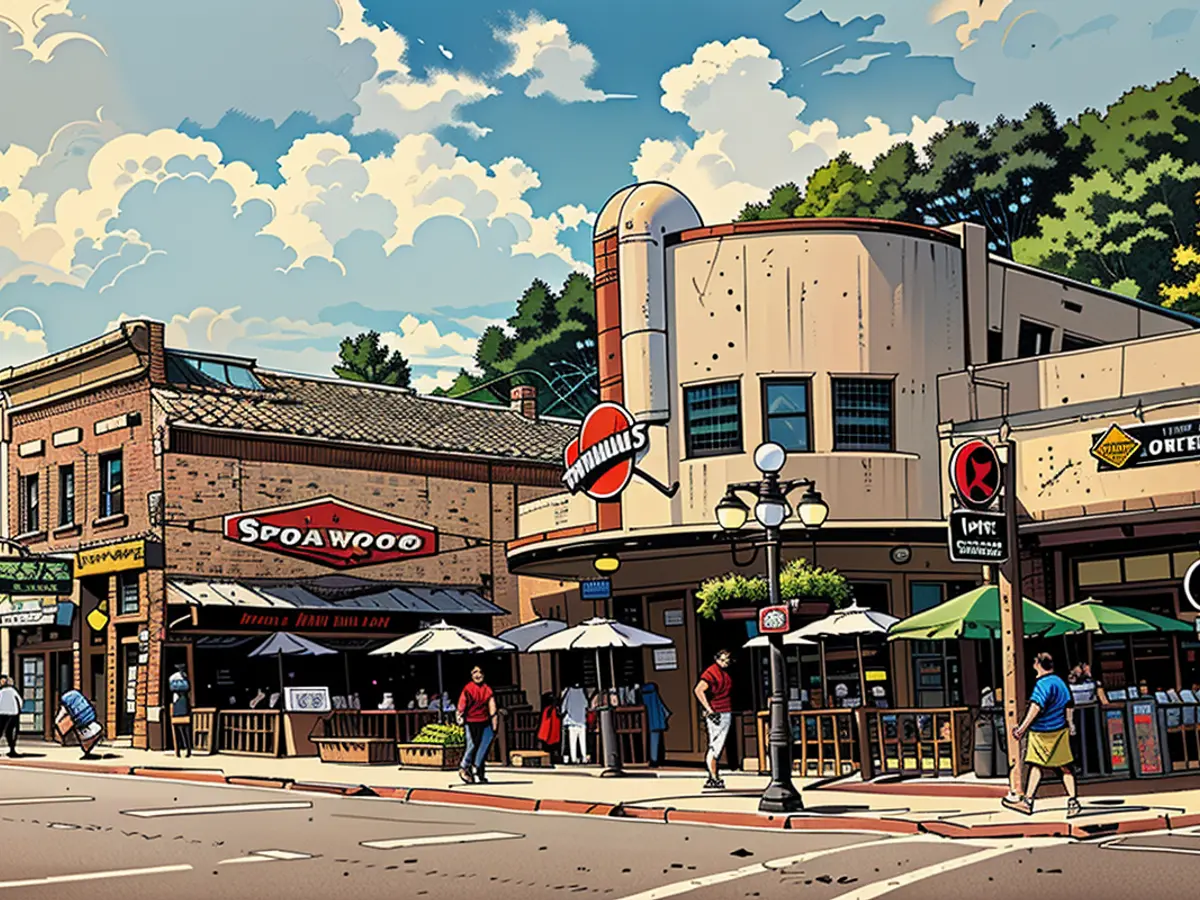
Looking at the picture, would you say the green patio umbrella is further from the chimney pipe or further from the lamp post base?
the chimney pipe

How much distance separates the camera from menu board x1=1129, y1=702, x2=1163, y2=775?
772 inches

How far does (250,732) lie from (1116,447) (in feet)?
56.0

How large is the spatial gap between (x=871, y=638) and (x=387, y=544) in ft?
47.2

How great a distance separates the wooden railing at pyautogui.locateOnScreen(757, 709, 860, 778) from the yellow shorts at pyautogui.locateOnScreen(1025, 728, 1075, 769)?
5.63m

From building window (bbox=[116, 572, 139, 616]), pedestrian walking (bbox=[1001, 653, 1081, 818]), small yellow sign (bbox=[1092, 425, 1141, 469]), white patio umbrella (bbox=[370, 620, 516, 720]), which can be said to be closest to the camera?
pedestrian walking (bbox=[1001, 653, 1081, 818])

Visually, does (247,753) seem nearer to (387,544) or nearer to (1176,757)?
(387,544)

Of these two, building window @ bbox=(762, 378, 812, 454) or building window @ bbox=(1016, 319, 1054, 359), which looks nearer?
building window @ bbox=(762, 378, 812, 454)

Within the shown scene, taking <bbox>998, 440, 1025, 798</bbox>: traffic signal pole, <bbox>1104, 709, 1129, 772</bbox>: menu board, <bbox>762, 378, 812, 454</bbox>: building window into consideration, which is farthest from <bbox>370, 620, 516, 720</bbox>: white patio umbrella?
<bbox>1104, 709, 1129, 772</bbox>: menu board

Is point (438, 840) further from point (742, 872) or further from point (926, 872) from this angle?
point (926, 872)

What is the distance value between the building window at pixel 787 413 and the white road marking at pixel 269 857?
14.8 meters

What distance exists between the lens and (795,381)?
28.2 m

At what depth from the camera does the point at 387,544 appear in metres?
39.0

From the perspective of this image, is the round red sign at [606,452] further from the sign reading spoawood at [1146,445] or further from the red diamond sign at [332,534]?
the red diamond sign at [332,534]

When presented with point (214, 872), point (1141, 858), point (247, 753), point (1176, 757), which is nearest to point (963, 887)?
point (1141, 858)
